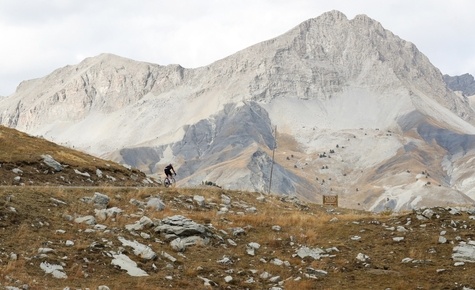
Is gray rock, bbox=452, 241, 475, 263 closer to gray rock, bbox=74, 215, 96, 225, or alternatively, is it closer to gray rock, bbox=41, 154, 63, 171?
gray rock, bbox=74, 215, 96, 225

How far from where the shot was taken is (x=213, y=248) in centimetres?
2205

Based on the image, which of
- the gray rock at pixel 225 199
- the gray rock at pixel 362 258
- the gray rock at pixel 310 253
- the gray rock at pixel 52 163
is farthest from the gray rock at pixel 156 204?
the gray rock at pixel 52 163

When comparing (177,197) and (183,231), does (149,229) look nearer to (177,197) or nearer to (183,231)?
(183,231)

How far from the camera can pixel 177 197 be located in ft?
103

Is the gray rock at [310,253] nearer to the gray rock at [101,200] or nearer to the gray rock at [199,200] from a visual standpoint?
the gray rock at [101,200]

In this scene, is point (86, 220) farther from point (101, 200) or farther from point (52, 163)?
point (52, 163)

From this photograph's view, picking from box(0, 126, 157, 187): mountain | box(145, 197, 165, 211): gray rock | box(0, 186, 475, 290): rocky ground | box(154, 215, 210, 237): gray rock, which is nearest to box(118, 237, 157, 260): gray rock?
box(0, 186, 475, 290): rocky ground

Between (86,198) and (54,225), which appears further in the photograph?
(86,198)

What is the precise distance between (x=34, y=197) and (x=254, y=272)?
10.3m

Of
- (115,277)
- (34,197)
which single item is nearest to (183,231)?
(115,277)

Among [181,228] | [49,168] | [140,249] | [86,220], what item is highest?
[49,168]

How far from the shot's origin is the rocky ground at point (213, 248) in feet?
59.9

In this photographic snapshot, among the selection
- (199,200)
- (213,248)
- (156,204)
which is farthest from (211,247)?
(199,200)

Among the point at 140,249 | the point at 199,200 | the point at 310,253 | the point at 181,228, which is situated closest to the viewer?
the point at 140,249
